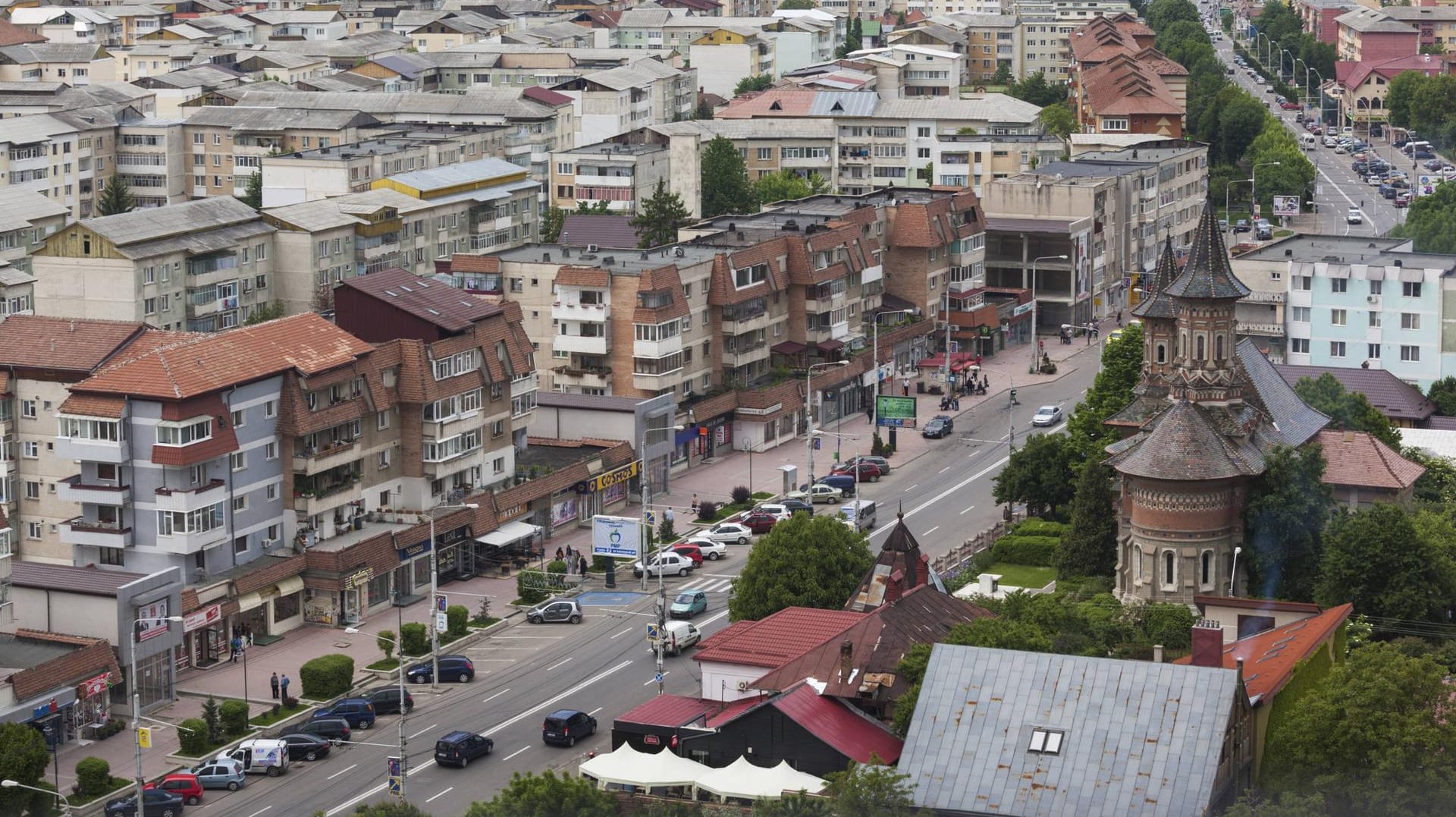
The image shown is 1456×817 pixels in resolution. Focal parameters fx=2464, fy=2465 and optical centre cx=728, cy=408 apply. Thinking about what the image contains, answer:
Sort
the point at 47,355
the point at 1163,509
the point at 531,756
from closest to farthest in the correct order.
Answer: the point at 531,756, the point at 1163,509, the point at 47,355

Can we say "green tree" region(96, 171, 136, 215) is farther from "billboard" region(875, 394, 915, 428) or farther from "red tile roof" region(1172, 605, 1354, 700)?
"red tile roof" region(1172, 605, 1354, 700)

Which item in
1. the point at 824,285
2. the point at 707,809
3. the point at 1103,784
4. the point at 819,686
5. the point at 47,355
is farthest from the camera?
the point at 824,285

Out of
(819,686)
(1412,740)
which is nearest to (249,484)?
(819,686)

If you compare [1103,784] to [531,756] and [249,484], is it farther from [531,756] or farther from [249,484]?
[249,484]

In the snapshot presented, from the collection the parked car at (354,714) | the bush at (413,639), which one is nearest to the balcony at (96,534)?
the bush at (413,639)

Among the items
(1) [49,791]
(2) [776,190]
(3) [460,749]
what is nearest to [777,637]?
(3) [460,749]
